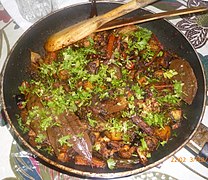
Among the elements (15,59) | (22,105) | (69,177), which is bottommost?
(69,177)

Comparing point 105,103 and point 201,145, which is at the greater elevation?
point 105,103

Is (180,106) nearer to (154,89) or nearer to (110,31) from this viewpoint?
(154,89)

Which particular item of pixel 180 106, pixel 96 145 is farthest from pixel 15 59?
pixel 180 106
